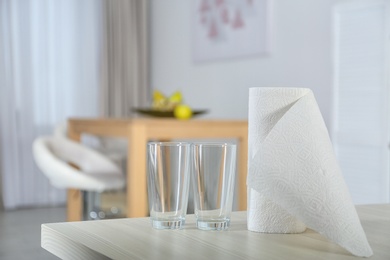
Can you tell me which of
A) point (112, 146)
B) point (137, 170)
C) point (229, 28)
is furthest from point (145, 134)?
point (229, 28)

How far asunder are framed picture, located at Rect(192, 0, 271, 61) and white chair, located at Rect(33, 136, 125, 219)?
56.3 inches

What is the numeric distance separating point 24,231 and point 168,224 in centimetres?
390

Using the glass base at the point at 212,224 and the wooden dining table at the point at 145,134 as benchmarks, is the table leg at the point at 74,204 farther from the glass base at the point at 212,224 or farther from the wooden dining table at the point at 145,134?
the glass base at the point at 212,224

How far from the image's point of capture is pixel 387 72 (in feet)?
11.8

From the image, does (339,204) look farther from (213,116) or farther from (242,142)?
(213,116)

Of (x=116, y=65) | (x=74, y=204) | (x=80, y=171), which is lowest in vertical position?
(x=74, y=204)

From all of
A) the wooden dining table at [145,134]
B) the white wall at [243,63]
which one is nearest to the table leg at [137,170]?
the wooden dining table at [145,134]

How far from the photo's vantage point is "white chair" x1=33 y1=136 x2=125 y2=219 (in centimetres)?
382

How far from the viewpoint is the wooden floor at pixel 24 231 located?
395cm

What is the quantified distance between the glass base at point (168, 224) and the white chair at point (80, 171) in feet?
9.12

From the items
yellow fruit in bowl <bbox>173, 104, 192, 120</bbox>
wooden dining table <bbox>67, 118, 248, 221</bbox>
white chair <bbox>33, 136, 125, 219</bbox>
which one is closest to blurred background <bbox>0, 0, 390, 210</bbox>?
wooden dining table <bbox>67, 118, 248, 221</bbox>

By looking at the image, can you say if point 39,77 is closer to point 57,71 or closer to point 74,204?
point 57,71

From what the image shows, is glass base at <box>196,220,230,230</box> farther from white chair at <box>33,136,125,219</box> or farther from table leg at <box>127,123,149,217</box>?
white chair at <box>33,136,125,219</box>

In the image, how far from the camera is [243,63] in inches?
196
